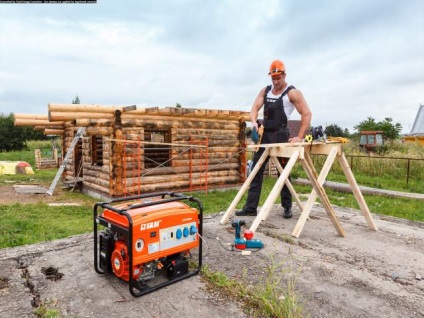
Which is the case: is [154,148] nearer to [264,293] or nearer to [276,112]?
[276,112]

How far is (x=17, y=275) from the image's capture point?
365cm

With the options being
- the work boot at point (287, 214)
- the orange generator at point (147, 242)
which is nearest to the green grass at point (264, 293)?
the orange generator at point (147, 242)

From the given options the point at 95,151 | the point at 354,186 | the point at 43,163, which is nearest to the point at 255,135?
the point at 354,186

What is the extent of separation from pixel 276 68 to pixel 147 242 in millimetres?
3640

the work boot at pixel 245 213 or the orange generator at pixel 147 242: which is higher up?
the orange generator at pixel 147 242

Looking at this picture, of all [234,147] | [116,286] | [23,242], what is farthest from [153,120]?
[116,286]

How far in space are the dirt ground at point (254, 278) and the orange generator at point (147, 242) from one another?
16 cm

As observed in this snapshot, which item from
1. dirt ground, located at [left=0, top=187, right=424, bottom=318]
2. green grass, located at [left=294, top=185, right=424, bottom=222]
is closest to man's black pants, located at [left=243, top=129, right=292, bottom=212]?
dirt ground, located at [left=0, top=187, right=424, bottom=318]

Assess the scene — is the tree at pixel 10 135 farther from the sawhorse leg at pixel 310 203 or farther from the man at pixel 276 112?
the sawhorse leg at pixel 310 203

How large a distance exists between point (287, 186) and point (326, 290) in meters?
2.70

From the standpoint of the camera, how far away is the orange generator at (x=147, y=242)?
3.15 m

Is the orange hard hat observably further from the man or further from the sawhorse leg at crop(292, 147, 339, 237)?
the sawhorse leg at crop(292, 147, 339, 237)

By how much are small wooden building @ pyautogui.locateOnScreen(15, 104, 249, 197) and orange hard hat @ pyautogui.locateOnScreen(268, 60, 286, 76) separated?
5.92 metres

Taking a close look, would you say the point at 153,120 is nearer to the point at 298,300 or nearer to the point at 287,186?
the point at 287,186
